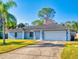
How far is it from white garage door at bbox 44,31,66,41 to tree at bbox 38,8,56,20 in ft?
71.3

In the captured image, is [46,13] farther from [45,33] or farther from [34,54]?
[34,54]

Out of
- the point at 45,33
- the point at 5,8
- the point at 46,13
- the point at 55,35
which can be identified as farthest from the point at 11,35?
the point at 46,13

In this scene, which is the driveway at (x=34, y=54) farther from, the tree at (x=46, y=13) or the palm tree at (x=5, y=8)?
the tree at (x=46, y=13)

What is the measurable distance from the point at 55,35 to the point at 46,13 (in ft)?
84.3

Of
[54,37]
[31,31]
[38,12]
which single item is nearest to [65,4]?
[54,37]

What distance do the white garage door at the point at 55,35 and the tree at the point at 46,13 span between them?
21737mm

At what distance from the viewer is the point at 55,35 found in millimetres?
31562

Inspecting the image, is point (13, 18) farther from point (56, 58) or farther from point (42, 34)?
point (56, 58)

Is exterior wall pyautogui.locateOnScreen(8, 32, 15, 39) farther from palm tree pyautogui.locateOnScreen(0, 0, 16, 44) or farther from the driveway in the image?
the driveway

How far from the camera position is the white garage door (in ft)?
102

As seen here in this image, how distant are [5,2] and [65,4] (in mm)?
8261

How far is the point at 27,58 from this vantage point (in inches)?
428

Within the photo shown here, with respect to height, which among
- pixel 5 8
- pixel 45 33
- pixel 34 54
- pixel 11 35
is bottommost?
pixel 34 54

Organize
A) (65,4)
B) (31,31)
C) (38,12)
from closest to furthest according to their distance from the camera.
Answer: (65,4)
(31,31)
(38,12)
